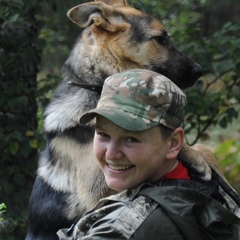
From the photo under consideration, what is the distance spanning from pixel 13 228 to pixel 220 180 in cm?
384

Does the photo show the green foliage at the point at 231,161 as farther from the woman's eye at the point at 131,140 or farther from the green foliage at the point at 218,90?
the woman's eye at the point at 131,140

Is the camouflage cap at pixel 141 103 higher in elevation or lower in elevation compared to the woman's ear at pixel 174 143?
higher

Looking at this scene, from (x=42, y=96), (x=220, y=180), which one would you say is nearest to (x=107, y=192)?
(x=220, y=180)

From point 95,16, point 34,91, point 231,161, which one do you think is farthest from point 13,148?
point 95,16

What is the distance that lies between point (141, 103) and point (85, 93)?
2.17 meters

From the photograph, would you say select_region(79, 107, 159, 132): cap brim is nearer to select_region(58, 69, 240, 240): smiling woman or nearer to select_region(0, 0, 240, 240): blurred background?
select_region(58, 69, 240, 240): smiling woman

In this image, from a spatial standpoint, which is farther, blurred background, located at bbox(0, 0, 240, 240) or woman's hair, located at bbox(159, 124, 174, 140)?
blurred background, located at bbox(0, 0, 240, 240)

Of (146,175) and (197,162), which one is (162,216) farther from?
(197,162)

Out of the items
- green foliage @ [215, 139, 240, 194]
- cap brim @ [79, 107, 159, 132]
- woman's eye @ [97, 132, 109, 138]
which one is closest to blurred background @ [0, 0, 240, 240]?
green foliage @ [215, 139, 240, 194]

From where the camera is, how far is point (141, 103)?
277 cm

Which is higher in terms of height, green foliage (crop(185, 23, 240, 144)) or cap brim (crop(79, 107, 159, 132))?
cap brim (crop(79, 107, 159, 132))

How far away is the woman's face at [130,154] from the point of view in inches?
110

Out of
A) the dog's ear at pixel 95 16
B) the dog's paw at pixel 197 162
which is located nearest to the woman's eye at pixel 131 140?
the dog's paw at pixel 197 162

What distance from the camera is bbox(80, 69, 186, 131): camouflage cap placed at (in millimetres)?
2754
